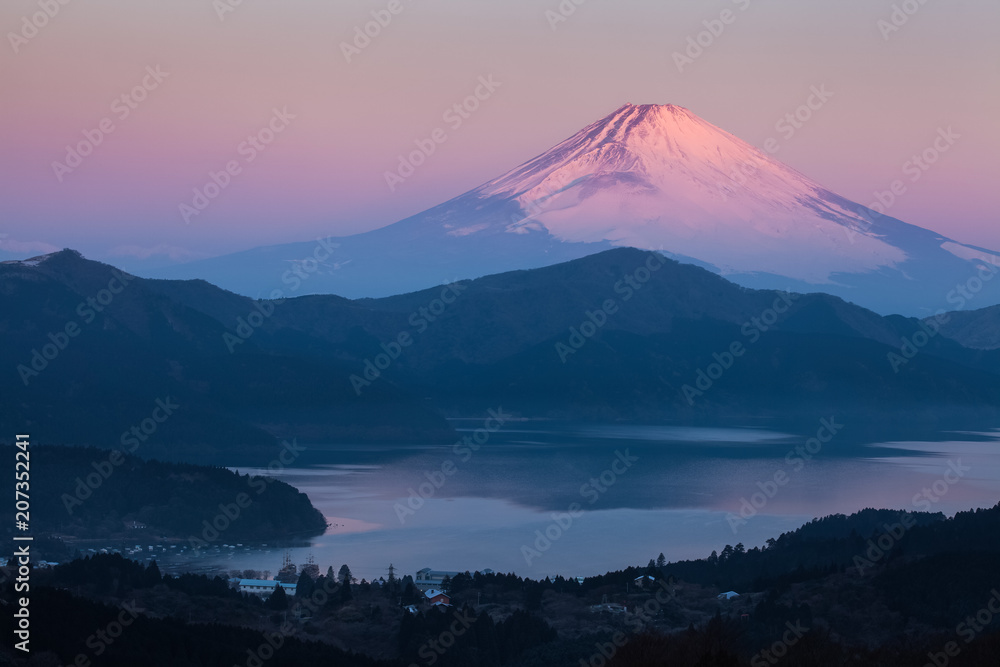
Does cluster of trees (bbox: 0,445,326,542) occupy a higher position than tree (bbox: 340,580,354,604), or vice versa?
cluster of trees (bbox: 0,445,326,542)

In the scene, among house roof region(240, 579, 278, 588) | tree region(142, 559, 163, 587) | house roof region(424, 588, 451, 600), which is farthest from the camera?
house roof region(240, 579, 278, 588)

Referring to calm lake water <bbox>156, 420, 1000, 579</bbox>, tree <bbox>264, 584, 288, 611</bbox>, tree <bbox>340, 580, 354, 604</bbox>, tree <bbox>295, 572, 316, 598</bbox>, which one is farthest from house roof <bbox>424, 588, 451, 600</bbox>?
calm lake water <bbox>156, 420, 1000, 579</bbox>

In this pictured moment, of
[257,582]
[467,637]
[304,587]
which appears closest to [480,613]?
[467,637]

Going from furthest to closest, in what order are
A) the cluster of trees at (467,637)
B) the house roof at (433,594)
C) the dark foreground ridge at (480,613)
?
the house roof at (433,594)
the cluster of trees at (467,637)
the dark foreground ridge at (480,613)

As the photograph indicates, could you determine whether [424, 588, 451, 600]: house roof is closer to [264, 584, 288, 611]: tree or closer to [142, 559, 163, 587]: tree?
[264, 584, 288, 611]: tree

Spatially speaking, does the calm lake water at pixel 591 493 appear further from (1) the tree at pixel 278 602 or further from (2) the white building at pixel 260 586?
(1) the tree at pixel 278 602

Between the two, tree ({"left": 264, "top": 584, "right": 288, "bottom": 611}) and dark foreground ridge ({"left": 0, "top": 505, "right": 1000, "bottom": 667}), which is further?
tree ({"left": 264, "top": 584, "right": 288, "bottom": 611})

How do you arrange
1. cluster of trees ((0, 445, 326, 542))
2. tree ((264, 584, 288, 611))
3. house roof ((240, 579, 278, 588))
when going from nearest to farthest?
tree ((264, 584, 288, 611)) < house roof ((240, 579, 278, 588)) < cluster of trees ((0, 445, 326, 542))

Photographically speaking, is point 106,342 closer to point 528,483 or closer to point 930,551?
point 528,483

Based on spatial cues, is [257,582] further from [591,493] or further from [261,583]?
[591,493]

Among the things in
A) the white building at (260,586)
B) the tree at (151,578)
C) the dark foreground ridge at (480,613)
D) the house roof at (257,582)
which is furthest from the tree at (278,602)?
the house roof at (257,582)
